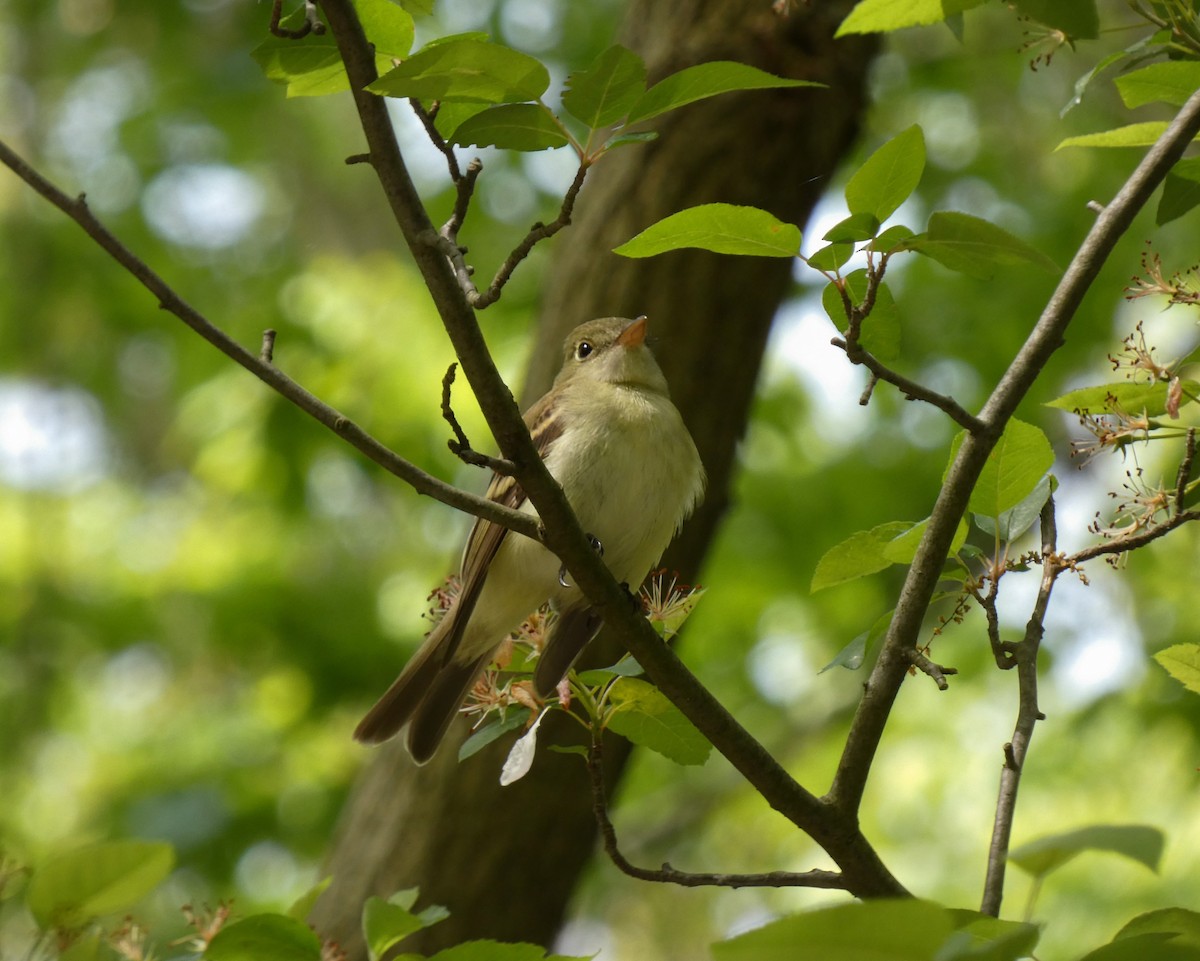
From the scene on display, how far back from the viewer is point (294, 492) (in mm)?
7773

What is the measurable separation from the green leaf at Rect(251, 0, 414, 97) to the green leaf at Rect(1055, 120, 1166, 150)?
107 cm

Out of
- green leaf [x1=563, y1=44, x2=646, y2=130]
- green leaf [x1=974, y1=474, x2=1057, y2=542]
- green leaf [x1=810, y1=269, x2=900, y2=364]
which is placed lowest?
green leaf [x1=974, y1=474, x2=1057, y2=542]

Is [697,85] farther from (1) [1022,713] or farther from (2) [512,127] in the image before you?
(1) [1022,713]

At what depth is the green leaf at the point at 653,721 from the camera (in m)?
2.38

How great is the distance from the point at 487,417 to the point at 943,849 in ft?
25.7

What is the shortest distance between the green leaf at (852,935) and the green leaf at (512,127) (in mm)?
1254

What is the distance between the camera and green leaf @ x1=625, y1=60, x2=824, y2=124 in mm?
1927

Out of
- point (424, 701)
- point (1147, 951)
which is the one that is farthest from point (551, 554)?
point (1147, 951)

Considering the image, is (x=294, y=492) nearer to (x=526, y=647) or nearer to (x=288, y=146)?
(x=526, y=647)

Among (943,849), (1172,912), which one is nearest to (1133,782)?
(943,849)

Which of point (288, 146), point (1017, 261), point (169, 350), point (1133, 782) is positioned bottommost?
point (1017, 261)

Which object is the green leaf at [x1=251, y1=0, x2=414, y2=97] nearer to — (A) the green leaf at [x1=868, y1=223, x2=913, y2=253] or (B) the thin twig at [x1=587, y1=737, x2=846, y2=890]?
(A) the green leaf at [x1=868, y1=223, x2=913, y2=253]

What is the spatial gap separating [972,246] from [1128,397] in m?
0.36

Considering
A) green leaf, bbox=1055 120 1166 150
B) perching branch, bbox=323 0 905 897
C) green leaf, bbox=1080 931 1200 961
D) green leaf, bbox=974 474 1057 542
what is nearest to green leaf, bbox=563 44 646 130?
perching branch, bbox=323 0 905 897
